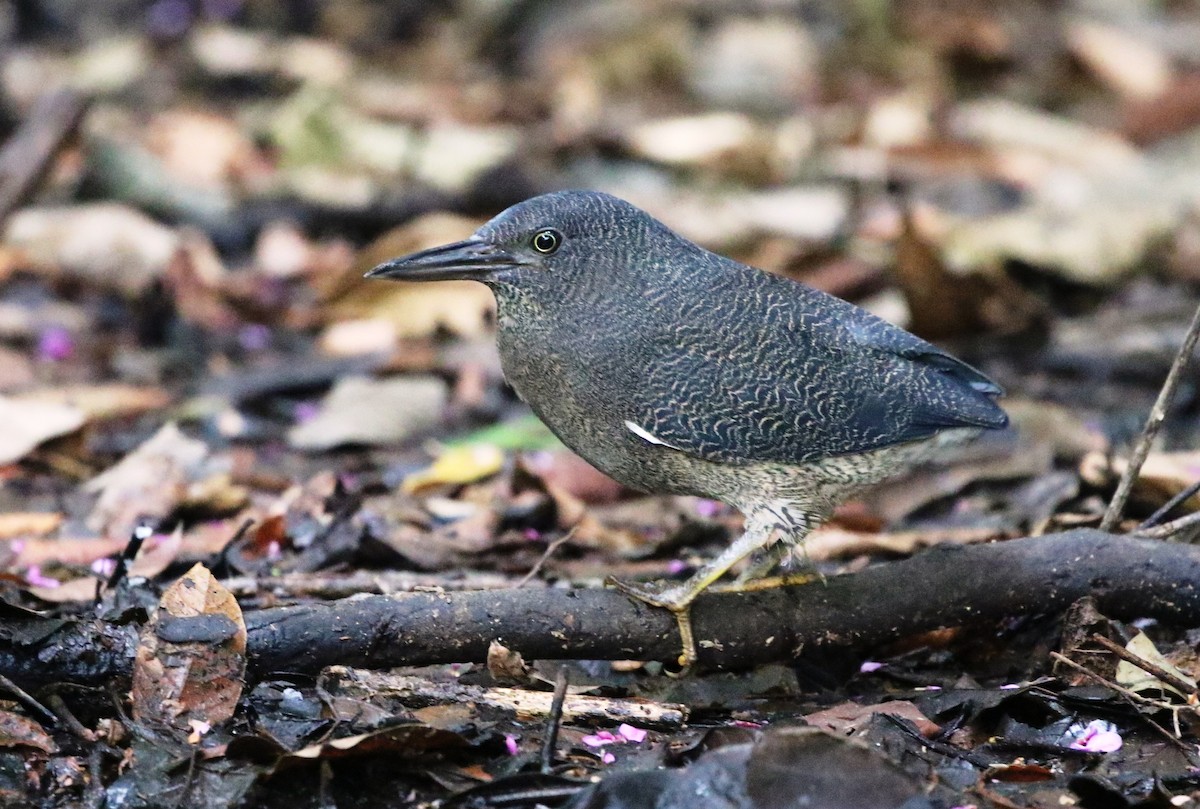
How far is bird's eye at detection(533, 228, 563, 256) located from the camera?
4.72 meters

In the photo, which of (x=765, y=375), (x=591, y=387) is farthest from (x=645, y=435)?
(x=765, y=375)

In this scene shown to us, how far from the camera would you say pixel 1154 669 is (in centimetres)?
389

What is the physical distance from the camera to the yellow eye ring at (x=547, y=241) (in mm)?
4719

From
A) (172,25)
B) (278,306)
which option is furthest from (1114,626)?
(172,25)

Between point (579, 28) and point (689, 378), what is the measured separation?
873cm

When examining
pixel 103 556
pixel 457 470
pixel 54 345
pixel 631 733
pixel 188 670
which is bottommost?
pixel 54 345

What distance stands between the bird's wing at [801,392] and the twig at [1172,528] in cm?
56

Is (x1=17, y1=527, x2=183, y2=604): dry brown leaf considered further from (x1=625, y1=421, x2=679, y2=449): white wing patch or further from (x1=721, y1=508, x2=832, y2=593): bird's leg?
(x1=721, y1=508, x2=832, y2=593): bird's leg

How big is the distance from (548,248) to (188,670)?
1760mm

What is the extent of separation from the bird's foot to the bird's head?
3.28 ft

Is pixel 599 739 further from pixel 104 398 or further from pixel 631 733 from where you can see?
pixel 104 398

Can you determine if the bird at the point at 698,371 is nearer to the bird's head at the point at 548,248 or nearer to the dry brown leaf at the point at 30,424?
the bird's head at the point at 548,248

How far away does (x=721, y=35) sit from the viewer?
12633 millimetres

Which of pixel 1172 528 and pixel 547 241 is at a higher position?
pixel 547 241
